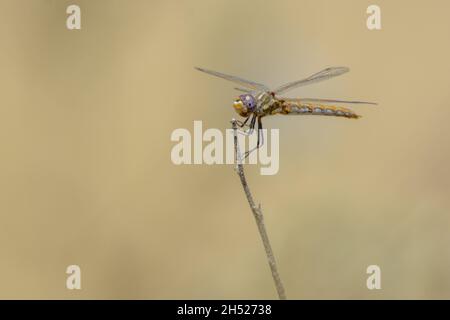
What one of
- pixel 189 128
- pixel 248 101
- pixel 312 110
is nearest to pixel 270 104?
pixel 248 101

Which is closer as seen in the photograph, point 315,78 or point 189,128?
point 315,78

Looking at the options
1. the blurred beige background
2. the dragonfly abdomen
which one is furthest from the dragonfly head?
the blurred beige background

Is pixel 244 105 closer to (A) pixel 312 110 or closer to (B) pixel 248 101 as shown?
(B) pixel 248 101

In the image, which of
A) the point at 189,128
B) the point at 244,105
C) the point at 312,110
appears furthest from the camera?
the point at 189,128

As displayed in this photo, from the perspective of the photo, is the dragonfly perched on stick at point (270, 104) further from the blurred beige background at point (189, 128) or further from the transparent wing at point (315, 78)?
the blurred beige background at point (189, 128)

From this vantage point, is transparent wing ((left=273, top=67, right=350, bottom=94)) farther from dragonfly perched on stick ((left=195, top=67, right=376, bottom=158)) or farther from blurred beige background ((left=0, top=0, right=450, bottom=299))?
blurred beige background ((left=0, top=0, right=450, bottom=299))

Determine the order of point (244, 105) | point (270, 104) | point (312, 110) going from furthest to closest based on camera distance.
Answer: point (312, 110)
point (270, 104)
point (244, 105)
